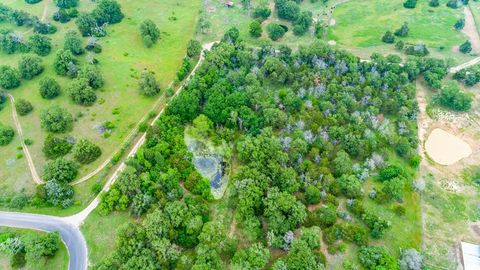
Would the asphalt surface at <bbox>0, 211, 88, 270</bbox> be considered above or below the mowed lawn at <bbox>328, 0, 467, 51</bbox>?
below

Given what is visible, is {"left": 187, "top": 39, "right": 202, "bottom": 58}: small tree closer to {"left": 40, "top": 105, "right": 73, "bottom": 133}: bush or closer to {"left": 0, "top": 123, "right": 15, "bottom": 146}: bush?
{"left": 40, "top": 105, "right": 73, "bottom": 133}: bush

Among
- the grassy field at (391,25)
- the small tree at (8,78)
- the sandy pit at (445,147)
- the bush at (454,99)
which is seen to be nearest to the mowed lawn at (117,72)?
the small tree at (8,78)

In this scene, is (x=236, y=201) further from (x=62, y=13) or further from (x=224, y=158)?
(x=62, y=13)

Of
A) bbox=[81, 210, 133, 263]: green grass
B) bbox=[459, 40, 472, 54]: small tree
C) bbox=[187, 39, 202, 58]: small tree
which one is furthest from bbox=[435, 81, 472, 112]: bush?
bbox=[81, 210, 133, 263]: green grass

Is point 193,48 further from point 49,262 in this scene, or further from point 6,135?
point 49,262

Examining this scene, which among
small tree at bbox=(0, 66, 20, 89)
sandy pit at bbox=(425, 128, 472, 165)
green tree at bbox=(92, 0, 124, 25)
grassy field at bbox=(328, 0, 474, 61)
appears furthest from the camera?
green tree at bbox=(92, 0, 124, 25)

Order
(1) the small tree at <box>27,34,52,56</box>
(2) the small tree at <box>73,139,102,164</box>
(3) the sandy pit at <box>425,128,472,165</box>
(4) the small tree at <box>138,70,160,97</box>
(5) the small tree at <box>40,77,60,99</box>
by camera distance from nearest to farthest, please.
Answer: (2) the small tree at <box>73,139,102,164</box>, (3) the sandy pit at <box>425,128,472,165</box>, (5) the small tree at <box>40,77,60,99</box>, (4) the small tree at <box>138,70,160,97</box>, (1) the small tree at <box>27,34,52,56</box>

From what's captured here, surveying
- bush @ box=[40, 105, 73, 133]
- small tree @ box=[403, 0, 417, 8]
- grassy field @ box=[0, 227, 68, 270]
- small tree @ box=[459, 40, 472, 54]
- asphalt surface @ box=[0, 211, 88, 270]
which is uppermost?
small tree @ box=[403, 0, 417, 8]
